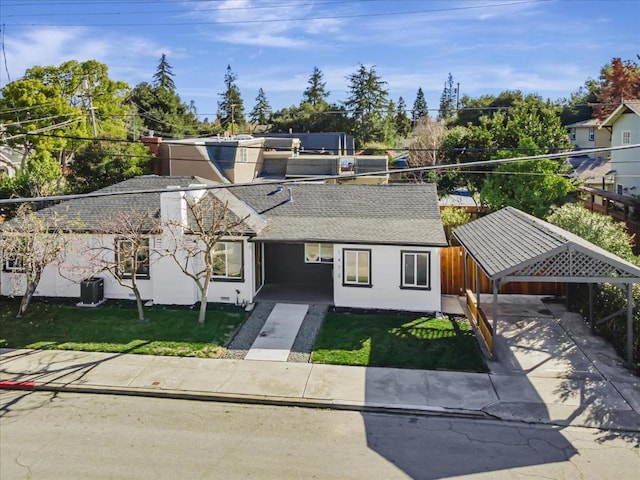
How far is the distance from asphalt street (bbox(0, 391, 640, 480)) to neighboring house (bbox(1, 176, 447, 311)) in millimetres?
6931

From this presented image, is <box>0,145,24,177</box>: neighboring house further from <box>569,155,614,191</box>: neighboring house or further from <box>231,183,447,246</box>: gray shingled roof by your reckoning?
<box>569,155,614,191</box>: neighboring house

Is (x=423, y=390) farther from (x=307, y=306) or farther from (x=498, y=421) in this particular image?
(x=307, y=306)

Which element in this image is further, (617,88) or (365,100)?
(365,100)

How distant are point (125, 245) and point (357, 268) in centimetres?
839

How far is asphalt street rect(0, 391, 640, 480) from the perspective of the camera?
9.45m

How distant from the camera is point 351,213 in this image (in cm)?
2100

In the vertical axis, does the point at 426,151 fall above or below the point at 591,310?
above

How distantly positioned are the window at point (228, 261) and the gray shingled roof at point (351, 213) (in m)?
1.02

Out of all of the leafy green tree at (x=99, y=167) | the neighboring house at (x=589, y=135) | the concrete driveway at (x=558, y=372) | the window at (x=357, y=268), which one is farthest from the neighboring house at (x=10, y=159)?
the neighboring house at (x=589, y=135)

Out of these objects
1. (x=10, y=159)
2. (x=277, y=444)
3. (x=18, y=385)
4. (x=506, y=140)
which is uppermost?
(x=10, y=159)

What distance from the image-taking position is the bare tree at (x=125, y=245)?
17.1m

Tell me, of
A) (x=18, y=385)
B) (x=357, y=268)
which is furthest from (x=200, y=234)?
(x=18, y=385)

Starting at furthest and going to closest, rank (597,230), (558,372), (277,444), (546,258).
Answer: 1. (597,230)
2. (558,372)
3. (546,258)
4. (277,444)

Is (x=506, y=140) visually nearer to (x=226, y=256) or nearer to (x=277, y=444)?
(x=226, y=256)
